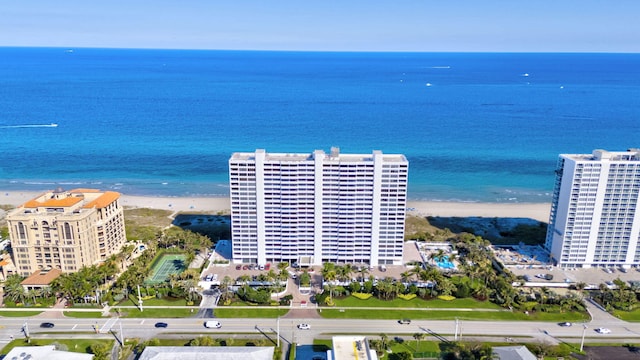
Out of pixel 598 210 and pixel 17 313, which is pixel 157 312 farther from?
pixel 598 210

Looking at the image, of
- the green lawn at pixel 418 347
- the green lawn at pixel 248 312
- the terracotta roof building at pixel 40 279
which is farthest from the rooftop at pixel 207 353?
the terracotta roof building at pixel 40 279

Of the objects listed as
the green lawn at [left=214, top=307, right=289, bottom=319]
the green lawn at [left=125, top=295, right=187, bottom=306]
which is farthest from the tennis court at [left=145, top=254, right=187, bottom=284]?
the green lawn at [left=214, top=307, right=289, bottom=319]

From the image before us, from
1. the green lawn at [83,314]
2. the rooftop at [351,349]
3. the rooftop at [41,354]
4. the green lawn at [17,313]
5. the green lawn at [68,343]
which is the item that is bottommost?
the green lawn at [68,343]

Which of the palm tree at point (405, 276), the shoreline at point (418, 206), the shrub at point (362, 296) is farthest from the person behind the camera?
the shoreline at point (418, 206)

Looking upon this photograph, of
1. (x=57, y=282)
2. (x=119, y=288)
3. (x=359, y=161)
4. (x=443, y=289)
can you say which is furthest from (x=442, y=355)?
(x=57, y=282)

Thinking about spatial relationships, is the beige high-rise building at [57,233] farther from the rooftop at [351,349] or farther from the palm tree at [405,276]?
the palm tree at [405,276]

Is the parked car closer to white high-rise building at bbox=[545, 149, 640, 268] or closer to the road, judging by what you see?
the road

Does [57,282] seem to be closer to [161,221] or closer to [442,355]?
[161,221]
